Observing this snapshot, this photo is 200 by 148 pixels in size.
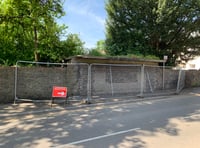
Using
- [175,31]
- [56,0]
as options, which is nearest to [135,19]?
[175,31]

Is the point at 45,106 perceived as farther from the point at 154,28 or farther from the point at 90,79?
the point at 154,28

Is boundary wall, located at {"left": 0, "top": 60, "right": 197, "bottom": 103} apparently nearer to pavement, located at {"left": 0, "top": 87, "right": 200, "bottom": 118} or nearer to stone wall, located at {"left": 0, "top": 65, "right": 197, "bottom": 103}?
stone wall, located at {"left": 0, "top": 65, "right": 197, "bottom": 103}

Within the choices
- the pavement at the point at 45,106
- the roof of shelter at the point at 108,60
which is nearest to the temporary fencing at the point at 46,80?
the roof of shelter at the point at 108,60

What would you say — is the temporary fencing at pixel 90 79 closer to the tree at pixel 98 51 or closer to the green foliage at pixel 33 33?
the tree at pixel 98 51

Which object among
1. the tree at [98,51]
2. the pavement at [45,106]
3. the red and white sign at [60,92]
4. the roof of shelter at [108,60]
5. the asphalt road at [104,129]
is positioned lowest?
the asphalt road at [104,129]

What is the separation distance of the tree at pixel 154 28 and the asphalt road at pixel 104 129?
13.5 m

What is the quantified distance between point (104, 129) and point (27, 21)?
10.9 metres

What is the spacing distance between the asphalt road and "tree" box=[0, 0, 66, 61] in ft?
24.7

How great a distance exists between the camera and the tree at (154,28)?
21.6m

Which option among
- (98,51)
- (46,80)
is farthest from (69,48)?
(46,80)

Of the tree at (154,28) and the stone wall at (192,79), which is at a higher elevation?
the tree at (154,28)

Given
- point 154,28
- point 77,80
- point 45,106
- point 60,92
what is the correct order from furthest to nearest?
point 154,28 → point 77,80 → point 60,92 → point 45,106

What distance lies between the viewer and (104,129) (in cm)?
703

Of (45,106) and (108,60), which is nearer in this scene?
(45,106)
